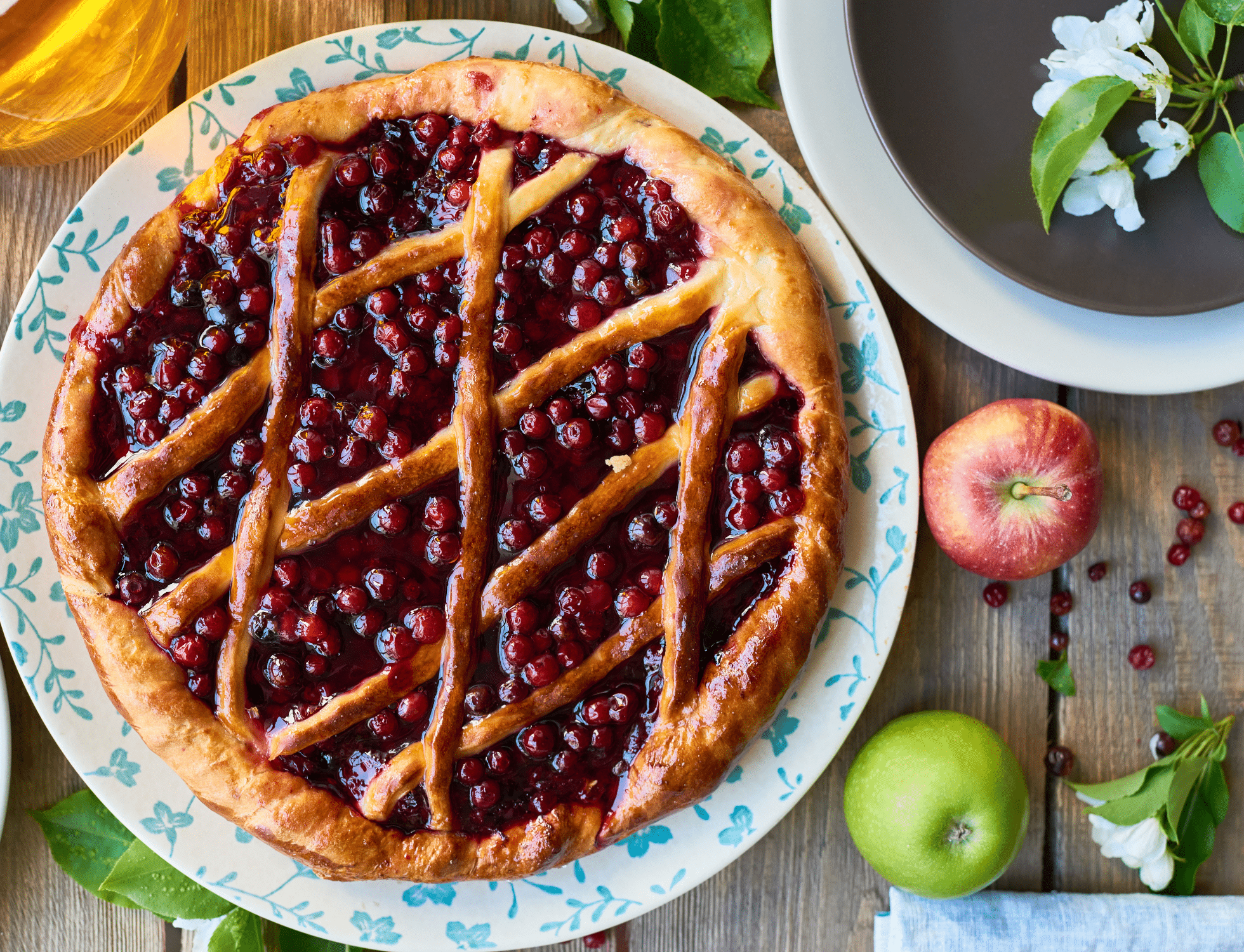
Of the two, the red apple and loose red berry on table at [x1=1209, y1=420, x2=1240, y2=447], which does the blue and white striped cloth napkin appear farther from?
loose red berry on table at [x1=1209, y1=420, x2=1240, y2=447]

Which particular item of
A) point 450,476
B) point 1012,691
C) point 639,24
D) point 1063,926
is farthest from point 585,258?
point 1063,926

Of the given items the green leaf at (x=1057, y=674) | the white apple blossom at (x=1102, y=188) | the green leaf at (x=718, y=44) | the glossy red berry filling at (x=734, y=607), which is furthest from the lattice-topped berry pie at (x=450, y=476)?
the green leaf at (x=1057, y=674)

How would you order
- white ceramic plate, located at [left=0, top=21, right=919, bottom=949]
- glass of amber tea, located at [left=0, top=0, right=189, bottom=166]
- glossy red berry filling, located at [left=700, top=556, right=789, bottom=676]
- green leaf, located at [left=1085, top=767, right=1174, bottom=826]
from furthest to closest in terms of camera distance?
green leaf, located at [left=1085, top=767, right=1174, bottom=826] < white ceramic plate, located at [left=0, top=21, right=919, bottom=949] < glossy red berry filling, located at [left=700, top=556, right=789, bottom=676] < glass of amber tea, located at [left=0, top=0, right=189, bottom=166]

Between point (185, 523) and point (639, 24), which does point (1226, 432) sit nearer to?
point (639, 24)

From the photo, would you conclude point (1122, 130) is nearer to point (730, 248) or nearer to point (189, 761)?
point (730, 248)

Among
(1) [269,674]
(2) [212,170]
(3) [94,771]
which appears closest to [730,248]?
(2) [212,170]

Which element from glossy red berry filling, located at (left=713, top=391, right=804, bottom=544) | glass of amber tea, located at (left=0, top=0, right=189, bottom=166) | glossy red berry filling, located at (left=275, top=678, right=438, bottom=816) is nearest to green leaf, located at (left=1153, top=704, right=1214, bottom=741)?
glossy red berry filling, located at (left=713, top=391, right=804, bottom=544)

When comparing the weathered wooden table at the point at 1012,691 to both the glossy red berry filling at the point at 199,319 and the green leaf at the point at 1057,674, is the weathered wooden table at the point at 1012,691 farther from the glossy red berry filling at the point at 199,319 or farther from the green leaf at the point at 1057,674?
the glossy red berry filling at the point at 199,319
